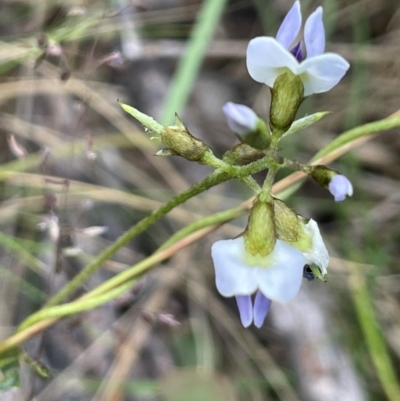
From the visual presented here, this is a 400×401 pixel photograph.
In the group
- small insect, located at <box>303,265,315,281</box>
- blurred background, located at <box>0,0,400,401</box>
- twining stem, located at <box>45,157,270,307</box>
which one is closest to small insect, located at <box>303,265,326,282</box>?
small insect, located at <box>303,265,315,281</box>

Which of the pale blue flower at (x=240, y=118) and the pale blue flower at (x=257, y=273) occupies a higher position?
the pale blue flower at (x=240, y=118)

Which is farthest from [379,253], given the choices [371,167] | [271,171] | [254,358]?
[271,171]

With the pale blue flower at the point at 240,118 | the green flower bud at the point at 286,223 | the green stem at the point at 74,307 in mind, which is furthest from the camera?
the green stem at the point at 74,307

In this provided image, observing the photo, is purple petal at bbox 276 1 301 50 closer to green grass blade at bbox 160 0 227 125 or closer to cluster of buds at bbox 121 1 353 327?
cluster of buds at bbox 121 1 353 327

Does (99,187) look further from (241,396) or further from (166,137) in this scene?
(166,137)

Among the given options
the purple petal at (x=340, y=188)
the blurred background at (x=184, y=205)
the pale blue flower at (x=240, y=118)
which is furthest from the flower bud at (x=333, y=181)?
the blurred background at (x=184, y=205)

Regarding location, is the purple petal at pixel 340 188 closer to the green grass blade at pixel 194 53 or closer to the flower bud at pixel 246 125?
the flower bud at pixel 246 125
